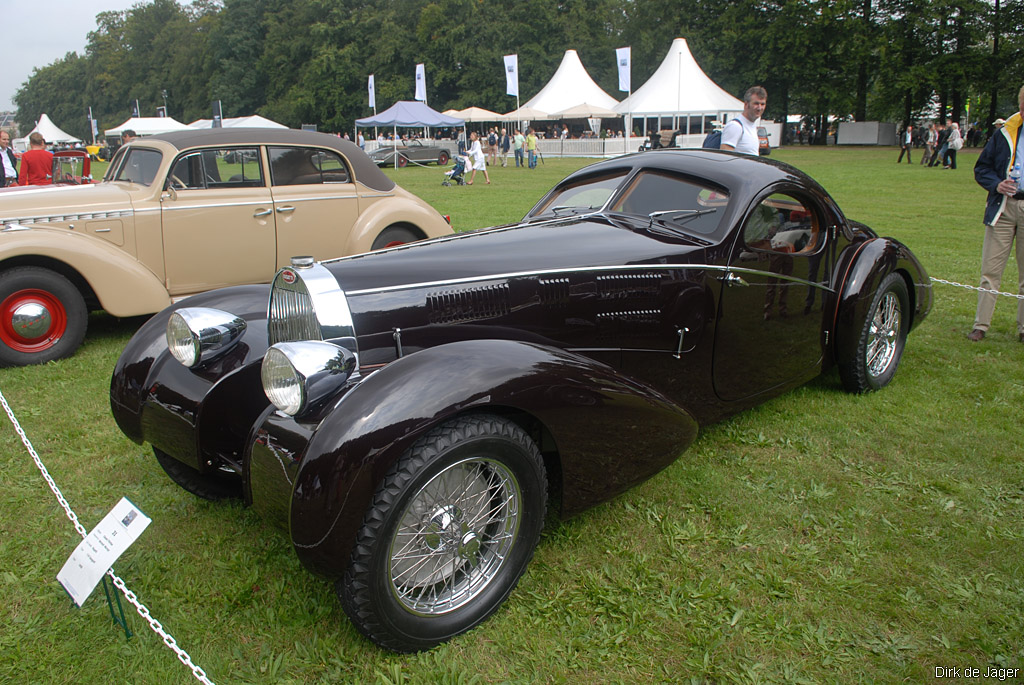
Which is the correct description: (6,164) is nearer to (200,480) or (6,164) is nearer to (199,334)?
(200,480)

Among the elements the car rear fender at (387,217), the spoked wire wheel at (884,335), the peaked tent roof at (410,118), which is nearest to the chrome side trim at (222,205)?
the car rear fender at (387,217)

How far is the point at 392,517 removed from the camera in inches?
83.2

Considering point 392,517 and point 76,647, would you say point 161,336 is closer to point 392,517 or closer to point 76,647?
point 76,647

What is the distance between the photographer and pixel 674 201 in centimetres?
355

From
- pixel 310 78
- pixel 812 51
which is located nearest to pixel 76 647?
pixel 812 51

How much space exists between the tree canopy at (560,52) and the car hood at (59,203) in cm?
4327

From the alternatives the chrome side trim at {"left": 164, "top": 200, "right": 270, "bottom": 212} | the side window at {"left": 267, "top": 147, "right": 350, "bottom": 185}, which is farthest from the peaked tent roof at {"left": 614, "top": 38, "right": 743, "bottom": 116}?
the chrome side trim at {"left": 164, "top": 200, "right": 270, "bottom": 212}

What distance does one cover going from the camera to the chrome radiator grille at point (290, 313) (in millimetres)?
2605

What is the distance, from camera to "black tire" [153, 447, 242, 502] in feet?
10.5

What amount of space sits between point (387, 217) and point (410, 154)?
2597 cm

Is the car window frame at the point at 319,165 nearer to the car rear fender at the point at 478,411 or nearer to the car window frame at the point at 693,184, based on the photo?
the car window frame at the point at 693,184

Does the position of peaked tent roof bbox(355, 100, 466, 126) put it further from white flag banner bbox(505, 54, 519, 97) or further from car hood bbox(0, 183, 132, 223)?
car hood bbox(0, 183, 132, 223)

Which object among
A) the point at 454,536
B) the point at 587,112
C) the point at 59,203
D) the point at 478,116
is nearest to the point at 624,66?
the point at 587,112

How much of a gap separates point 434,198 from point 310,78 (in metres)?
51.1
